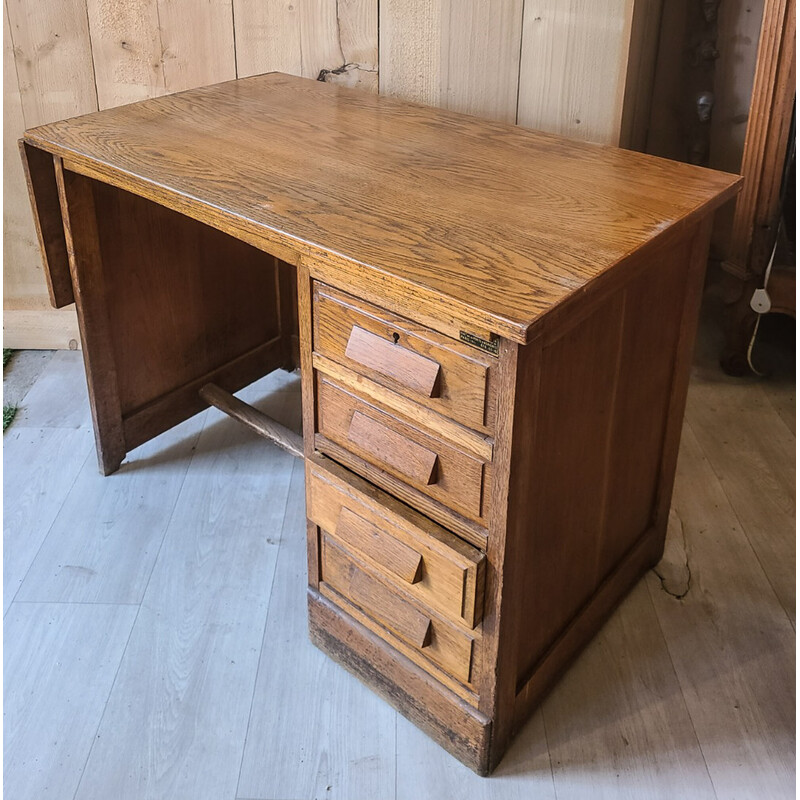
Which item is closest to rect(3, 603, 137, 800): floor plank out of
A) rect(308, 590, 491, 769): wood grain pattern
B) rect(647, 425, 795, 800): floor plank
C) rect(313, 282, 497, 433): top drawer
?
rect(308, 590, 491, 769): wood grain pattern

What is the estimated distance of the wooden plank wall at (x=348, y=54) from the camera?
6.02ft

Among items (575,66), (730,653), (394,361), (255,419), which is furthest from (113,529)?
(575,66)

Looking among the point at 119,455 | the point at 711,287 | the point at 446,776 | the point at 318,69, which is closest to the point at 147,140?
the point at 318,69

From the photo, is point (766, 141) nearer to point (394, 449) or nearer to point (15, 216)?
point (394, 449)

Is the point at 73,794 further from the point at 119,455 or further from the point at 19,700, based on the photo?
the point at 119,455

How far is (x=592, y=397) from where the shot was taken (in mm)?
1308

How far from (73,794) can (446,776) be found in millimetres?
557

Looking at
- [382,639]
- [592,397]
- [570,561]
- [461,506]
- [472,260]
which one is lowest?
[382,639]

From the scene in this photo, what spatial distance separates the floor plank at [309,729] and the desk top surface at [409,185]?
2.40 ft

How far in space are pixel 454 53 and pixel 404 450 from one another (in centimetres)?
106

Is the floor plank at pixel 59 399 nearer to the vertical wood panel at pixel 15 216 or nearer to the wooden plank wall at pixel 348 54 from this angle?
the vertical wood panel at pixel 15 216

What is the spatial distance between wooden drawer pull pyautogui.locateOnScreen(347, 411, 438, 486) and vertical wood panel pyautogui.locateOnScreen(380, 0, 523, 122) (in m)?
0.94

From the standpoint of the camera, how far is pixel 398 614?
1.40 m

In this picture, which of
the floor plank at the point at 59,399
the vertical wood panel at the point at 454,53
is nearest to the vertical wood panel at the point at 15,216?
the floor plank at the point at 59,399
